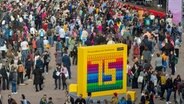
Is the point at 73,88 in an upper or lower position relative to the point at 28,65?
lower

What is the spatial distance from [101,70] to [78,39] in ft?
24.7

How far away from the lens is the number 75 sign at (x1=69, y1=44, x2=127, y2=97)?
86.8 ft

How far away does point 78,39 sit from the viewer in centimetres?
3416

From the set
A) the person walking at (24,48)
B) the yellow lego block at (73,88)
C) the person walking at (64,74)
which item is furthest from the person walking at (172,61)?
the person walking at (24,48)

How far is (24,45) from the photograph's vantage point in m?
31.8

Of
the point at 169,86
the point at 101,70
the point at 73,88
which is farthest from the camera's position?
the point at 73,88

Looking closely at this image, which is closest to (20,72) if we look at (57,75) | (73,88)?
(57,75)

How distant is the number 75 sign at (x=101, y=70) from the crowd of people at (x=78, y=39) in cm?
119

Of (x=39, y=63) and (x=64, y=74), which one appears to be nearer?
(x=64, y=74)

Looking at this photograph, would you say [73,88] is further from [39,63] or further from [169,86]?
[169,86]

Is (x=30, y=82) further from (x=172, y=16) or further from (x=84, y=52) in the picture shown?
(x=172, y=16)

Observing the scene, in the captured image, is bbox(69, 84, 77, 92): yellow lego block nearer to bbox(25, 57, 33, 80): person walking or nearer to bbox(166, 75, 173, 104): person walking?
bbox(25, 57, 33, 80): person walking

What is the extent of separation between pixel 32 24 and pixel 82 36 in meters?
4.96

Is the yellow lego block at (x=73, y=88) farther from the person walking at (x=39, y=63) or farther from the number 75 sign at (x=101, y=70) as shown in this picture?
the person walking at (x=39, y=63)
